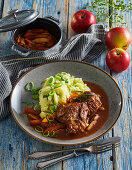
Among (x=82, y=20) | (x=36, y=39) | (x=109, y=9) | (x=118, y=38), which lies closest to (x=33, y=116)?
(x=36, y=39)

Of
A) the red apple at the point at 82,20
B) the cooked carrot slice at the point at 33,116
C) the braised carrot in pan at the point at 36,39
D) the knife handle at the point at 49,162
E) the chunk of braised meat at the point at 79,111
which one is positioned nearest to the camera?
the knife handle at the point at 49,162

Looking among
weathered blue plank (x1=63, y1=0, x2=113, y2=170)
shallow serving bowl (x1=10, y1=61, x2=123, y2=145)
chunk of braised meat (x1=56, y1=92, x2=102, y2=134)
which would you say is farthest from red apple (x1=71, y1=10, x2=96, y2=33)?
weathered blue plank (x1=63, y1=0, x2=113, y2=170)

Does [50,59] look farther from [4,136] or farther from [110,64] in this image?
[4,136]

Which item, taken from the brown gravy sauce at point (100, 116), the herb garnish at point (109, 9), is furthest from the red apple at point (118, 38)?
the brown gravy sauce at point (100, 116)

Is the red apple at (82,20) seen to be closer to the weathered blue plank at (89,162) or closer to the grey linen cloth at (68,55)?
the grey linen cloth at (68,55)

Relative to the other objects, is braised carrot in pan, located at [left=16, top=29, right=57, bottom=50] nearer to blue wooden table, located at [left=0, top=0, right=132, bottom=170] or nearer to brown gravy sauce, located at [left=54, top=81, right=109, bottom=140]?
brown gravy sauce, located at [left=54, top=81, right=109, bottom=140]

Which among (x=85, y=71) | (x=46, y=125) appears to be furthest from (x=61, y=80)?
(x=46, y=125)
